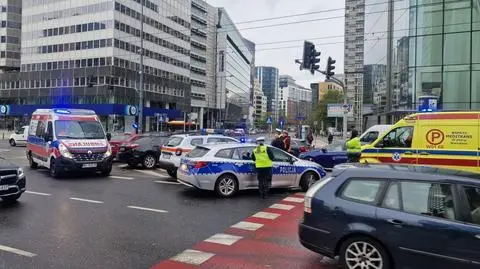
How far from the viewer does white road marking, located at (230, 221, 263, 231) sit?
834 cm

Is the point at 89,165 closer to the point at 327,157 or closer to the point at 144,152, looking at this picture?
the point at 144,152

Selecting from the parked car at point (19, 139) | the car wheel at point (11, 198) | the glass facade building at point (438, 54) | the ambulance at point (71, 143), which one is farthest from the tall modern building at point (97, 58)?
the car wheel at point (11, 198)

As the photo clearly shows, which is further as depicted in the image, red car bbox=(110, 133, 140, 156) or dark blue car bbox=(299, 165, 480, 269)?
red car bbox=(110, 133, 140, 156)

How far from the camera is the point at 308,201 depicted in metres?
6.05

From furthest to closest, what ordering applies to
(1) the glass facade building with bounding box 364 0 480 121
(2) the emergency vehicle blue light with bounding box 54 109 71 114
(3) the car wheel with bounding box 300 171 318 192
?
1. (1) the glass facade building with bounding box 364 0 480 121
2. (2) the emergency vehicle blue light with bounding box 54 109 71 114
3. (3) the car wheel with bounding box 300 171 318 192

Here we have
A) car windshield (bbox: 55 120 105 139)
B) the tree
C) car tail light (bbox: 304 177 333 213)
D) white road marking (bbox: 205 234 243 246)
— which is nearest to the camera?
car tail light (bbox: 304 177 333 213)

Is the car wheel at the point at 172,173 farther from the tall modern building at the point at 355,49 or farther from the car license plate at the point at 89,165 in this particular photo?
the tall modern building at the point at 355,49

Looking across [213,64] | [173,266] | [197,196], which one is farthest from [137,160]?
[213,64]

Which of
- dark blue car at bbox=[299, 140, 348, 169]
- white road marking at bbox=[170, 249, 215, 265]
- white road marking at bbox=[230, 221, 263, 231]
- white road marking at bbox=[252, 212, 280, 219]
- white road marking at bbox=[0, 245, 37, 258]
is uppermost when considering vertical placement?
dark blue car at bbox=[299, 140, 348, 169]

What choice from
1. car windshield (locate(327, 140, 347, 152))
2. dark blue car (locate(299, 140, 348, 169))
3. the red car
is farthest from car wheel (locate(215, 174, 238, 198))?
the red car

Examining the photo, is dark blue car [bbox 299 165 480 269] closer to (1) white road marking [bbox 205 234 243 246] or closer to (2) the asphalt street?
(1) white road marking [bbox 205 234 243 246]

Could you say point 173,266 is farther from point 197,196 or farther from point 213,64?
point 213,64

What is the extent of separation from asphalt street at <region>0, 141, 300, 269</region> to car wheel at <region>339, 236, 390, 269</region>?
8.35 feet

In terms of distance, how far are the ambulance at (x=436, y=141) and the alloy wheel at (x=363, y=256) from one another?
6035 millimetres
